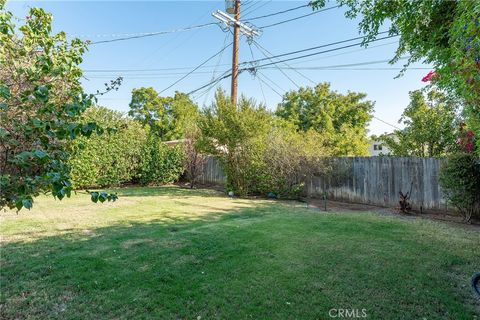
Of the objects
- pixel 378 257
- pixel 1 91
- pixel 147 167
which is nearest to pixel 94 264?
pixel 1 91

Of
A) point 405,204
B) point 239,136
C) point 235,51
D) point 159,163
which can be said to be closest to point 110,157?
point 159,163

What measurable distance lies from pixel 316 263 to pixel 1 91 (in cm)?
358

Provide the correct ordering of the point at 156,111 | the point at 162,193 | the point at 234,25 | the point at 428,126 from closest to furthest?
the point at 428,126 < the point at 162,193 < the point at 234,25 < the point at 156,111

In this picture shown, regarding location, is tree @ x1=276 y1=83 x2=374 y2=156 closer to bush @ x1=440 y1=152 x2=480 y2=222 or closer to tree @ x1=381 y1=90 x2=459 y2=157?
tree @ x1=381 y1=90 x2=459 y2=157

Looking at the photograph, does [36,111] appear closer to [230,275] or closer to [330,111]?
[230,275]

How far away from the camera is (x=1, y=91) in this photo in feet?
4.97

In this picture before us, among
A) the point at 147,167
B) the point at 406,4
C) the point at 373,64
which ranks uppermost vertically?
the point at 373,64

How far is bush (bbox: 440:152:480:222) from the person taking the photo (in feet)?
20.2

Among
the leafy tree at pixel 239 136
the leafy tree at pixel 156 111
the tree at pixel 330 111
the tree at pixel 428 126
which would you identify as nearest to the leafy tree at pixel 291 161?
the leafy tree at pixel 239 136

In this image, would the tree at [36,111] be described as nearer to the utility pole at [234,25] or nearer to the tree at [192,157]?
the utility pole at [234,25]

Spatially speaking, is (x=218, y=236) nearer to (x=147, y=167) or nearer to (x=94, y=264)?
(x=94, y=264)

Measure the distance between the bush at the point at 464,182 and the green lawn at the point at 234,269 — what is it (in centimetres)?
95

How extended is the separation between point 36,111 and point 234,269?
2.65 meters

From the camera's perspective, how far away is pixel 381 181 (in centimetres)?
862
